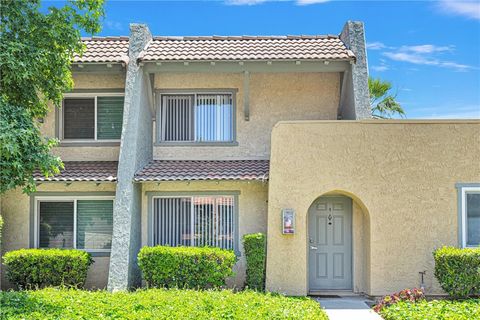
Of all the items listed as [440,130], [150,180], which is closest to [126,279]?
[150,180]

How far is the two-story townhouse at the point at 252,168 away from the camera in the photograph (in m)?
14.4

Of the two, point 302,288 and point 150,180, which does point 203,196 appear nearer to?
point 150,180

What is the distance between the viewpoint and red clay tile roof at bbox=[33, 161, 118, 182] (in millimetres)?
15242

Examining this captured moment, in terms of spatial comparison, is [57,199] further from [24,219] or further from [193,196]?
[193,196]

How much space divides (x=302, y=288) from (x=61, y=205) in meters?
7.83

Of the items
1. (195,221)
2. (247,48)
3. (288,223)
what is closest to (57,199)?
(195,221)

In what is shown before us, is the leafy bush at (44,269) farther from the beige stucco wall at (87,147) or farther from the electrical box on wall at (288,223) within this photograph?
the electrical box on wall at (288,223)

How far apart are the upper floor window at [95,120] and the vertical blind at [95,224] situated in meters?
2.20

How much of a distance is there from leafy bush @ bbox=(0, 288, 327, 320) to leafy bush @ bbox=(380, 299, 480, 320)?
1.69 m

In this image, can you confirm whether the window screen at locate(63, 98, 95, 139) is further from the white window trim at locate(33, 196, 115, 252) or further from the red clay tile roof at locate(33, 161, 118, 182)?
the white window trim at locate(33, 196, 115, 252)

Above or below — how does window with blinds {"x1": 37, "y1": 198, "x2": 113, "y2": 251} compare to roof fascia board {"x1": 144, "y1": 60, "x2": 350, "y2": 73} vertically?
below

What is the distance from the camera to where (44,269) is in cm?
1483

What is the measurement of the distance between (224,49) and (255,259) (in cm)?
667

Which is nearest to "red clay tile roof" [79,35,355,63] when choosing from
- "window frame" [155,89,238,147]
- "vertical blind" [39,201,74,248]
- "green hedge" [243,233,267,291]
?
"window frame" [155,89,238,147]
